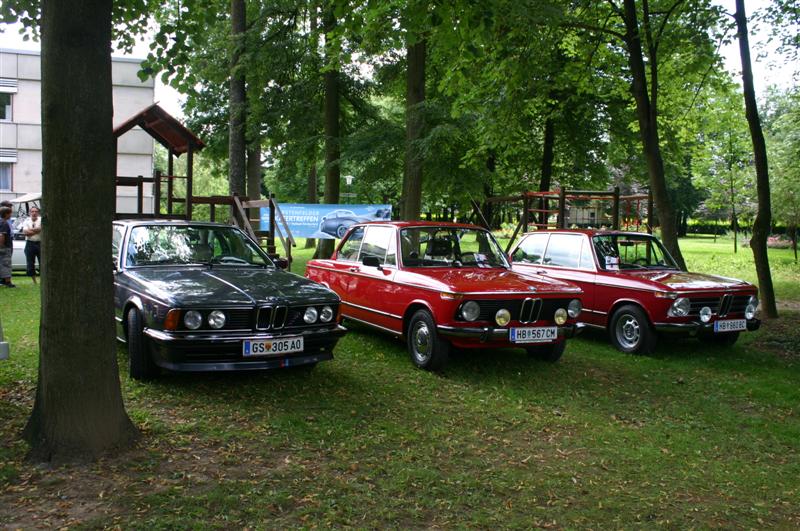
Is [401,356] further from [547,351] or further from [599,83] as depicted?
[599,83]

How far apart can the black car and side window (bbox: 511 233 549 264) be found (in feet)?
16.8

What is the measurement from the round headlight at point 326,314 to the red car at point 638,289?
3114 mm

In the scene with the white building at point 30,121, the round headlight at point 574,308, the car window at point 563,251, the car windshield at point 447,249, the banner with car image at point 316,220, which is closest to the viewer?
the round headlight at point 574,308

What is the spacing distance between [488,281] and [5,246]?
1077 cm

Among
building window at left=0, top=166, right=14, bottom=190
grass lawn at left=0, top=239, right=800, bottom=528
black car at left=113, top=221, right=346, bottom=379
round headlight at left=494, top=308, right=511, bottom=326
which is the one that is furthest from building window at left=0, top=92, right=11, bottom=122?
round headlight at left=494, top=308, right=511, bottom=326

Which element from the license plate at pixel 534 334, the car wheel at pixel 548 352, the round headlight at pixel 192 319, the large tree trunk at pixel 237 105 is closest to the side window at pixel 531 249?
the car wheel at pixel 548 352

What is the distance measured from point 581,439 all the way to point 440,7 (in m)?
4.87

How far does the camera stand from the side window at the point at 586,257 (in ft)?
33.9

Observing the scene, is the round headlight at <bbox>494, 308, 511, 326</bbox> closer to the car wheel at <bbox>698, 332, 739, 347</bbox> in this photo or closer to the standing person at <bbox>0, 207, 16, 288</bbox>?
the car wheel at <bbox>698, 332, 739, 347</bbox>

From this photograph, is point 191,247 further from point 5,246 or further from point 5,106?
point 5,106

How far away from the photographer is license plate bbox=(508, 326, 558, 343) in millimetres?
7465

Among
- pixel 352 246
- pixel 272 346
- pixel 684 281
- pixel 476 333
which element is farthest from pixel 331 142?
pixel 272 346

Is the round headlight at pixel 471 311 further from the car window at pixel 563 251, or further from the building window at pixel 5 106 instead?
the building window at pixel 5 106

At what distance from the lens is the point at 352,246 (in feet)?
32.4
